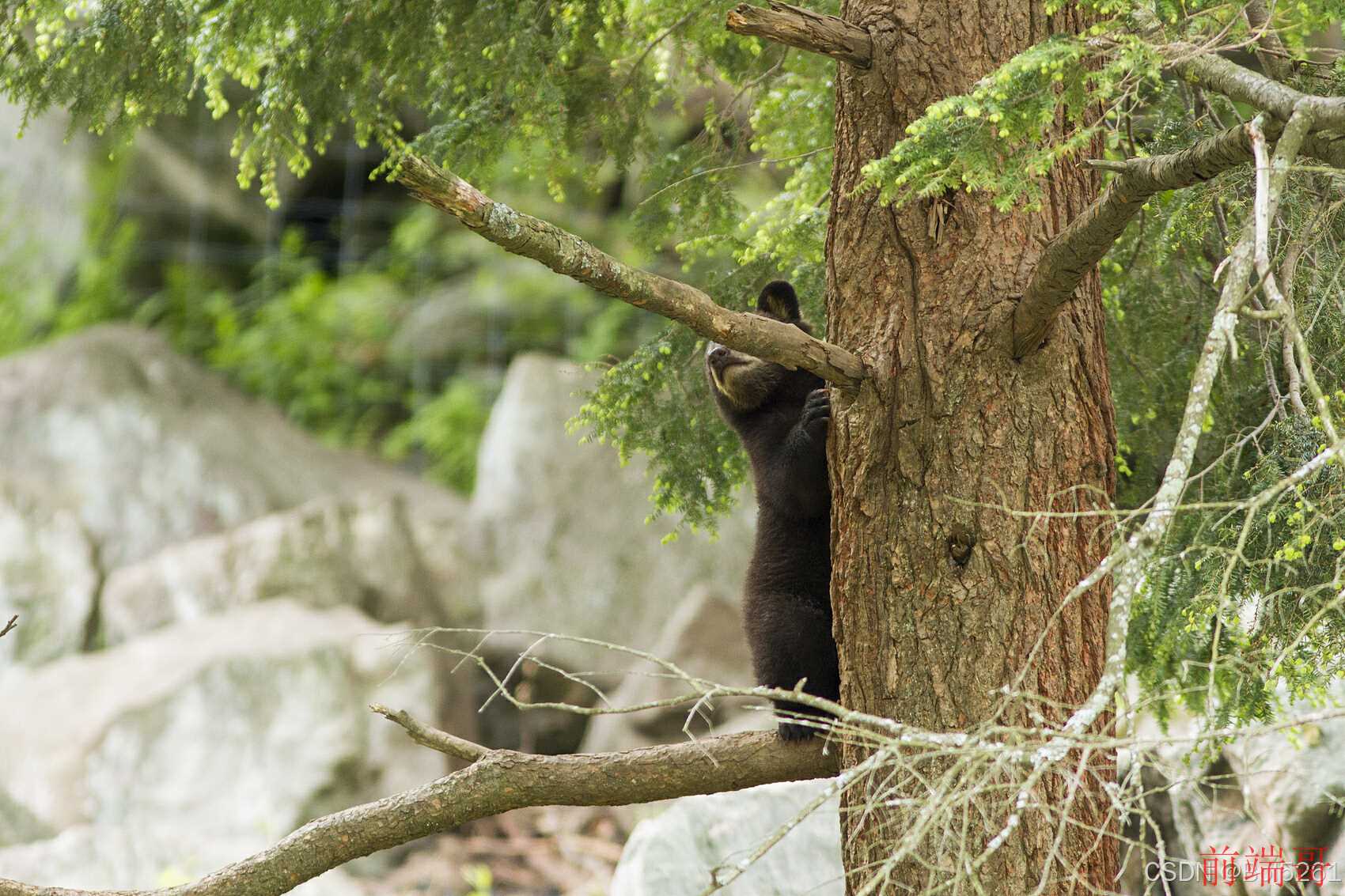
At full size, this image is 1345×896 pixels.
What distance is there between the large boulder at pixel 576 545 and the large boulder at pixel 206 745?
63.8 inches

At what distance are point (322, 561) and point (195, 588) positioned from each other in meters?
1.00

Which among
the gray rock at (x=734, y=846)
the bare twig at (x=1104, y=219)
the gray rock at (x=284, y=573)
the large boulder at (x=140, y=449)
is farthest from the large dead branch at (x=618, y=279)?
the large boulder at (x=140, y=449)

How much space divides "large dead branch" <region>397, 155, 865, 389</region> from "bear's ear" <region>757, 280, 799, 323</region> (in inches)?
59.0

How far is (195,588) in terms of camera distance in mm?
9922

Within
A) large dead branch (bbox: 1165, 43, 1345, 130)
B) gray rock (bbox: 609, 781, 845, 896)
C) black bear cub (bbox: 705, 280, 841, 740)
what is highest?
large dead branch (bbox: 1165, 43, 1345, 130)

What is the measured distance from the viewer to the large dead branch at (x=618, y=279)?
2.61 meters

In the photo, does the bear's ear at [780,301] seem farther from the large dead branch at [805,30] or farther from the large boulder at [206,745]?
the large boulder at [206,745]

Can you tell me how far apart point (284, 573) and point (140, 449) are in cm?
239

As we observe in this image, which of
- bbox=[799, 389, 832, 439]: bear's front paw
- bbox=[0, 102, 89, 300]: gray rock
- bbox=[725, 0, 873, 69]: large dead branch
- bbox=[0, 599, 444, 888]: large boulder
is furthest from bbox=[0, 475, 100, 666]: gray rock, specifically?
bbox=[725, 0, 873, 69]: large dead branch

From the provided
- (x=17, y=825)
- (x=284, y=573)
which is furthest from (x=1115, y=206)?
(x=284, y=573)

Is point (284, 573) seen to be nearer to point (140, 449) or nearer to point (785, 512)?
point (140, 449)

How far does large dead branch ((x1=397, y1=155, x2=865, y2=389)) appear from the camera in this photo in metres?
2.61

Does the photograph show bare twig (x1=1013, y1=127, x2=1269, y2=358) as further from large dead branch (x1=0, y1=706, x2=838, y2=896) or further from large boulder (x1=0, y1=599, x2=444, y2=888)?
large boulder (x1=0, y1=599, x2=444, y2=888)

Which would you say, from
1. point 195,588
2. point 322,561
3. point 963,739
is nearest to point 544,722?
point 322,561
